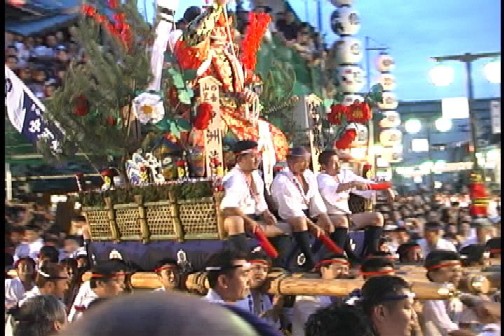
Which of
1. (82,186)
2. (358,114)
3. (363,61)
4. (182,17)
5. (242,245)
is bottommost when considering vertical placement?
(242,245)

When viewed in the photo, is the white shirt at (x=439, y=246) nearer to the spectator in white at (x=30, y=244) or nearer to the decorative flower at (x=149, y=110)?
the decorative flower at (x=149, y=110)

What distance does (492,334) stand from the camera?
2.34 meters

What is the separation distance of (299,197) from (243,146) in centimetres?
29

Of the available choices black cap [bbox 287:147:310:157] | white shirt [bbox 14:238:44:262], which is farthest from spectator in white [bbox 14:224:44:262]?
black cap [bbox 287:147:310:157]

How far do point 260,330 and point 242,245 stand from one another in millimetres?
2503

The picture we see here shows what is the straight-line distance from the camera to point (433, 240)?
3.21 m

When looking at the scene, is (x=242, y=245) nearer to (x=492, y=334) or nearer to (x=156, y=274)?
(x=156, y=274)

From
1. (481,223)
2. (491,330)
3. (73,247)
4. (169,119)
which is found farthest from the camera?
(73,247)

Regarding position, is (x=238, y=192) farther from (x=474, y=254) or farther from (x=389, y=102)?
(x=474, y=254)

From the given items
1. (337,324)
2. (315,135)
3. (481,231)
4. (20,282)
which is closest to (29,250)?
(20,282)

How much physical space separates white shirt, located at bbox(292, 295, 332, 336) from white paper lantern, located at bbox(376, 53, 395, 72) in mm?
874

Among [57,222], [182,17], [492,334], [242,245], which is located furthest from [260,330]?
[57,222]

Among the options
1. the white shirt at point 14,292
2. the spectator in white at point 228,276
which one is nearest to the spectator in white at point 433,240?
the spectator in white at point 228,276

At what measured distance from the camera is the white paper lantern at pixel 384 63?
3.10 metres
